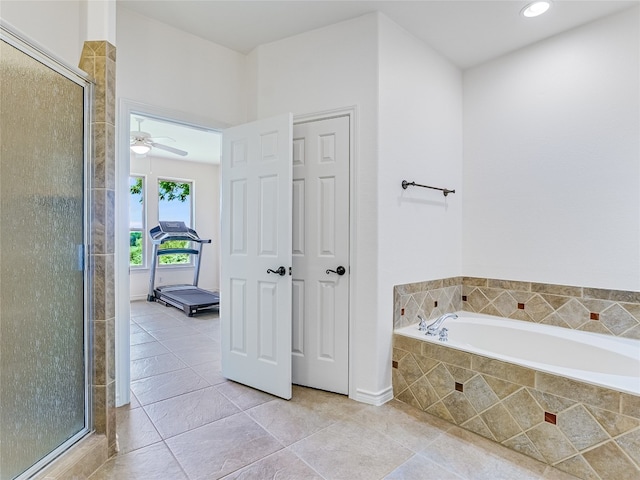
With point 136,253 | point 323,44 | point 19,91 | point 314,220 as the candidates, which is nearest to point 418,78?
point 323,44

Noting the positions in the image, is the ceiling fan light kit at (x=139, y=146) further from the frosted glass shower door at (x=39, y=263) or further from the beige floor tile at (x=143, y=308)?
the frosted glass shower door at (x=39, y=263)

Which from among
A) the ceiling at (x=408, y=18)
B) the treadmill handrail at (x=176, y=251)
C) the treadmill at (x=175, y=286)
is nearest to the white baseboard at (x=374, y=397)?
the ceiling at (x=408, y=18)

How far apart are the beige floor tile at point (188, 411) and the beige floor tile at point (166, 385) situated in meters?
0.09

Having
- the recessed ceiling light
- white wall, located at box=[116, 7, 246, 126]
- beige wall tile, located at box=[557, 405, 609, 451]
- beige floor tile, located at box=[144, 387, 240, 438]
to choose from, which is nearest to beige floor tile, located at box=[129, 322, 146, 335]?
beige floor tile, located at box=[144, 387, 240, 438]

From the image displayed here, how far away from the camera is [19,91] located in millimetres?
1435

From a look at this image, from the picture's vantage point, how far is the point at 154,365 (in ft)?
10.3

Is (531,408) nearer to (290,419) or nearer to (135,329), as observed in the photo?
(290,419)

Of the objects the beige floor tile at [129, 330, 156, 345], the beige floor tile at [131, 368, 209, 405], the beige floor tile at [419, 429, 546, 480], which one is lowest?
the beige floor tile at [419, 429, 546, 480]

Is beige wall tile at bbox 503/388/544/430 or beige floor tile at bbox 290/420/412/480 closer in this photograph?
beige floor tile at bbox 290/420/412/480

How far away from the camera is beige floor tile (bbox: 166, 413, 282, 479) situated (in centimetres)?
176

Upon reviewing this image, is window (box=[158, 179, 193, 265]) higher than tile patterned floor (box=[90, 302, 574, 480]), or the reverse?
window (box=[158, 179, 193, 265])

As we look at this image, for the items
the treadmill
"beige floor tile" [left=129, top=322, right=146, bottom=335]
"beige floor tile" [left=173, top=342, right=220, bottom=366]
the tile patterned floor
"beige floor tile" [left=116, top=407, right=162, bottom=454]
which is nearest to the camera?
the tile patterned floor

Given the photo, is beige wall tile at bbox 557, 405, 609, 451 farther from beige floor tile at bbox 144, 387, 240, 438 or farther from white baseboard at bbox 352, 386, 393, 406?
beige floor tile at bbox 144, 387, 240, 438

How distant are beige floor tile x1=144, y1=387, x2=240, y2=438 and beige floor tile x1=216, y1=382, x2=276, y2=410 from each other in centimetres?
4
